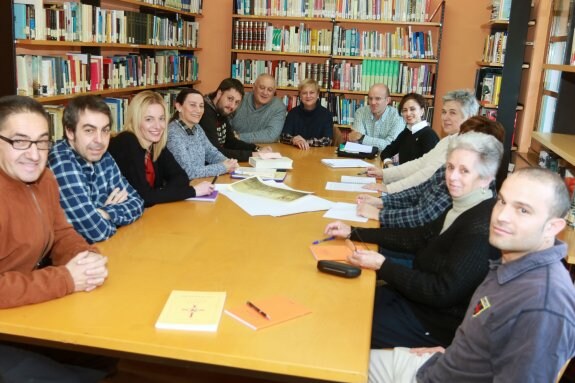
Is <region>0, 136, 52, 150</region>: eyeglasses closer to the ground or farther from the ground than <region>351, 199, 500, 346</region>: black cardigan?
farther from the ground

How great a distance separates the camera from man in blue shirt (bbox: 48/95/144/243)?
200 cm

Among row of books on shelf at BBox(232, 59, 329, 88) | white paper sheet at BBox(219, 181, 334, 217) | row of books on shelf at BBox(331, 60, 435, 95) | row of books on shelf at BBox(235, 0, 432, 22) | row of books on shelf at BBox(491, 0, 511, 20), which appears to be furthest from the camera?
row of books on shelf at BBox(232, 59, 329, 88)

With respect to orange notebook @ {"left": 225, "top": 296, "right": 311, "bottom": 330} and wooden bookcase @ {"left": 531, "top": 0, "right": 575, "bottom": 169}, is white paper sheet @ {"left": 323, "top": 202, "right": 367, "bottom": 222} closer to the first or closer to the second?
orange notebook @ {"left": 225, "top": 296, "right": 311, "bottom": 330}

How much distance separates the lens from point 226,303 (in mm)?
1548

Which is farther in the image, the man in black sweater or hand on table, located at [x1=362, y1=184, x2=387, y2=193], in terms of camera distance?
the man in black sweater

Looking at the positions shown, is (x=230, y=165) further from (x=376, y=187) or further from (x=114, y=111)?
(x=114, y=111)

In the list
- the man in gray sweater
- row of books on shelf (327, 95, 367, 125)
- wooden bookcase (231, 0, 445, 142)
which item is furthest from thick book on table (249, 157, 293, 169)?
row of books on shelf (327, 95, 367, 125)

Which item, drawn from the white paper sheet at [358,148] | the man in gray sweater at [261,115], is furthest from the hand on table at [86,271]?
the man in gray sweater at [261,115]

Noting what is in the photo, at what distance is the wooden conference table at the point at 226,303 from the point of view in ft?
4.28

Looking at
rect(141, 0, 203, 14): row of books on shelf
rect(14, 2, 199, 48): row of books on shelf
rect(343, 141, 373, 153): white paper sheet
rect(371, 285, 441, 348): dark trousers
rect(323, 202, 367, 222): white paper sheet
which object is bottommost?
rect(371, 285, 441, 348): dark trousers

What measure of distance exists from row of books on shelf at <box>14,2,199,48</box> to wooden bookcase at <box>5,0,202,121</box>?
4 centimetres

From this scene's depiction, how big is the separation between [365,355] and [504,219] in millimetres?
477

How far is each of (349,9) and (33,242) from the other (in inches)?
192

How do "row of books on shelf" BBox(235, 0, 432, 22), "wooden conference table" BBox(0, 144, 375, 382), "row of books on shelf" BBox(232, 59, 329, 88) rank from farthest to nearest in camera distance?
"row of books on shelf" BBox(232, 59, 329, 88) → "row of books on shelf" BBox(235, 0, 432, 22) → "wooden conference table" BBox(0, 144, 375, 382)
